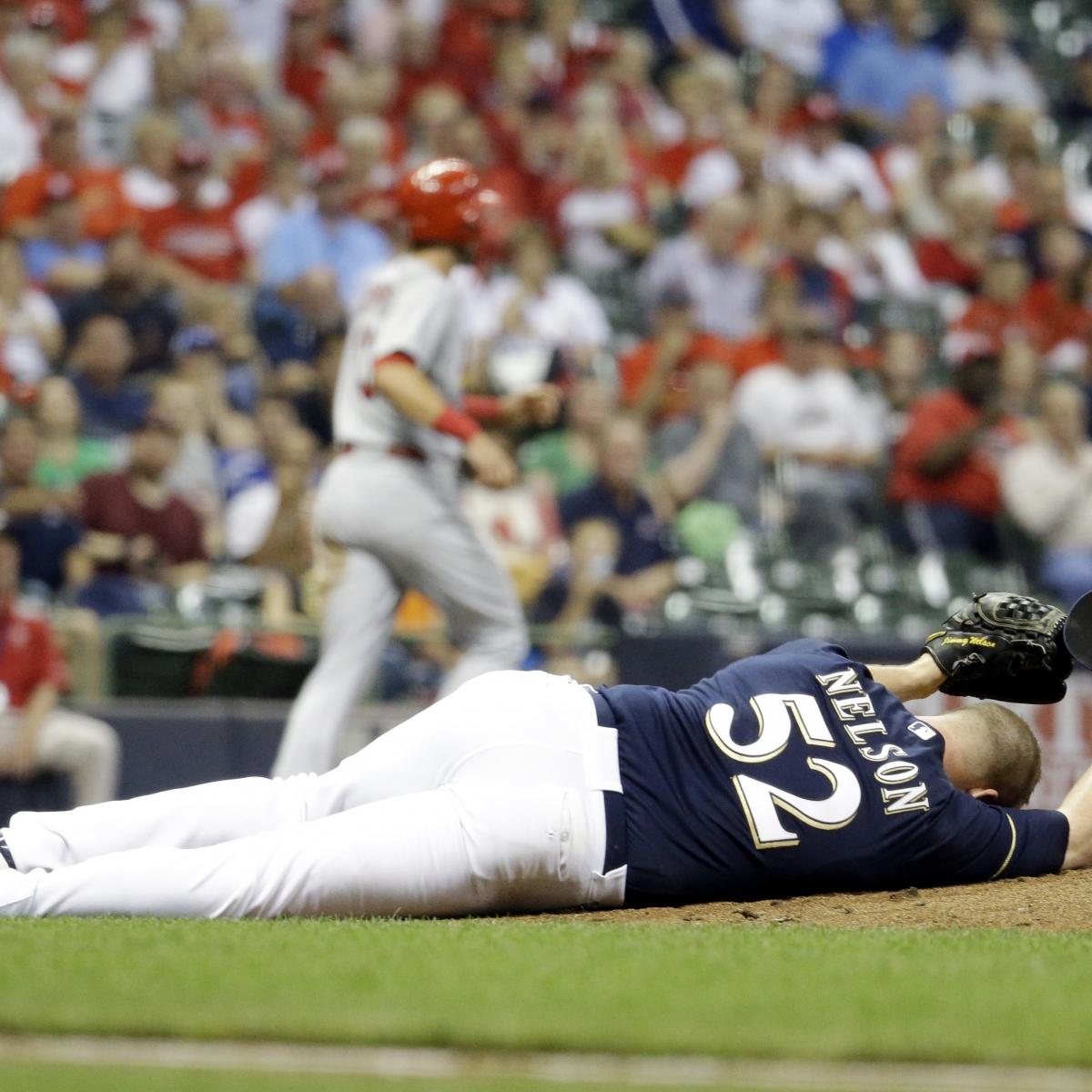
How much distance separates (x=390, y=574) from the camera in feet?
23.8

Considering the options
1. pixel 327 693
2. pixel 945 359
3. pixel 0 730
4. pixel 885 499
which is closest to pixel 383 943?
pixel 327 693

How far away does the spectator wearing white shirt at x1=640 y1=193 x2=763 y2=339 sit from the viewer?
40.8ft

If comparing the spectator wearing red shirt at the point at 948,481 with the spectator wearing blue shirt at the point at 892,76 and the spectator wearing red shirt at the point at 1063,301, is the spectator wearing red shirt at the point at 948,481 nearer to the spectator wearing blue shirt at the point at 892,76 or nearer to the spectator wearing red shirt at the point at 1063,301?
the spectator wearing red shirt at the point at 1063,301

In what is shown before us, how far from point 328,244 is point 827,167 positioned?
13.8 ft

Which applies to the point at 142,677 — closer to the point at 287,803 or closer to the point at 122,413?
the point at 122,413

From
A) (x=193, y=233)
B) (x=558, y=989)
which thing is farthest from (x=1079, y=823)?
(x=193, y=233)

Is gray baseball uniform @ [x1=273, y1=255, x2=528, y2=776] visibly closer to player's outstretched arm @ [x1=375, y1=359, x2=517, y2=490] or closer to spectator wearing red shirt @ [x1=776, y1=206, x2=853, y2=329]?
player's outstretched arm @ [x1=375, y1=359, x2=517, y2=490]

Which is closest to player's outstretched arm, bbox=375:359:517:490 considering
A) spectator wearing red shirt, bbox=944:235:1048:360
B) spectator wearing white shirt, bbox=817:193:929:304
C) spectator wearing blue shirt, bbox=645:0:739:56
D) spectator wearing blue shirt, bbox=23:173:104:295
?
spectator wearing blue shirt, bbox=23:173:104:295

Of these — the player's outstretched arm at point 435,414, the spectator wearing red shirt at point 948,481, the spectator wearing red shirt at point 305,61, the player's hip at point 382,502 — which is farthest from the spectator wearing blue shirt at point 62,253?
the spectator wearing red shirt at point 948,481

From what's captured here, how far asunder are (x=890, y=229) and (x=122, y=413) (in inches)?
243

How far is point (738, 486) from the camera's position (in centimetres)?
1091

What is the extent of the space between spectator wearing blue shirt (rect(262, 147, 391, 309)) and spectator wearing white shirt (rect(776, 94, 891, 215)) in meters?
3.41

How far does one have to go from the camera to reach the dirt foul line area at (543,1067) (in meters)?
2.92

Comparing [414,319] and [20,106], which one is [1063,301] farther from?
[414,319]
